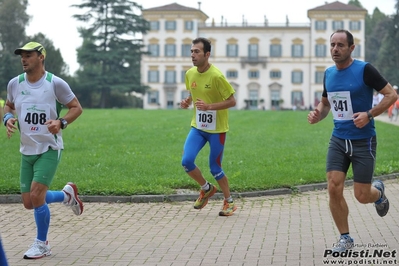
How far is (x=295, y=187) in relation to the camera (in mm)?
12773

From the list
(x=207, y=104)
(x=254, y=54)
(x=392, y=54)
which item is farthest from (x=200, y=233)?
(x=254, y=54)

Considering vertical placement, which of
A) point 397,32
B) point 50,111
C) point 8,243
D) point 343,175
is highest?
point 397,32

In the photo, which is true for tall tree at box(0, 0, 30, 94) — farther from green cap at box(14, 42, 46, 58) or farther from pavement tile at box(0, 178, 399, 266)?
green cap at box(14, 42, 46, 58)

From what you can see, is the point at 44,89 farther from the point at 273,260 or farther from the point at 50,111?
the point at 273,260

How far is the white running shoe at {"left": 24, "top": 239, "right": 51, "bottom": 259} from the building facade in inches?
4234

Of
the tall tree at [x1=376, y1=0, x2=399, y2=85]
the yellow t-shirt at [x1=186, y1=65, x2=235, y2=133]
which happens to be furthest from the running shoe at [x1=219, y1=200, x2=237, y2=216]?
the tall tree at [x1=376, y1=0, x2=399, y2=85]

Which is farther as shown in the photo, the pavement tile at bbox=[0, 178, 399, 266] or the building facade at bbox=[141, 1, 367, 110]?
the building facade at bbox=[141, 1, 367, 110]

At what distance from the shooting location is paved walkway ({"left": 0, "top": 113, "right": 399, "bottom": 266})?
7398 mm

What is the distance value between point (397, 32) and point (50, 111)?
93196 millimetres

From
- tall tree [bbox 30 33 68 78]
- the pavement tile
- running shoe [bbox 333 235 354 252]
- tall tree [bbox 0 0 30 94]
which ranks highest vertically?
tall tree [bbox 0 0 30 94]

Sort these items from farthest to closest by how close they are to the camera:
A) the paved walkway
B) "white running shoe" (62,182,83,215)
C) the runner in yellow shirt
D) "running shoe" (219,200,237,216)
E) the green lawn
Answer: the green lawn, "running shoe" (219,200,237,216), the runner in yellow shirt, "white running shoe" (62,182,83,215), the paved walkway

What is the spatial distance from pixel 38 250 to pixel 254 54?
11123cm

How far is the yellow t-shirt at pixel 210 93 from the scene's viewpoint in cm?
1012

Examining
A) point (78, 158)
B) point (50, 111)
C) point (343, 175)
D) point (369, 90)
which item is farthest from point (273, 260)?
point (78, 158)
